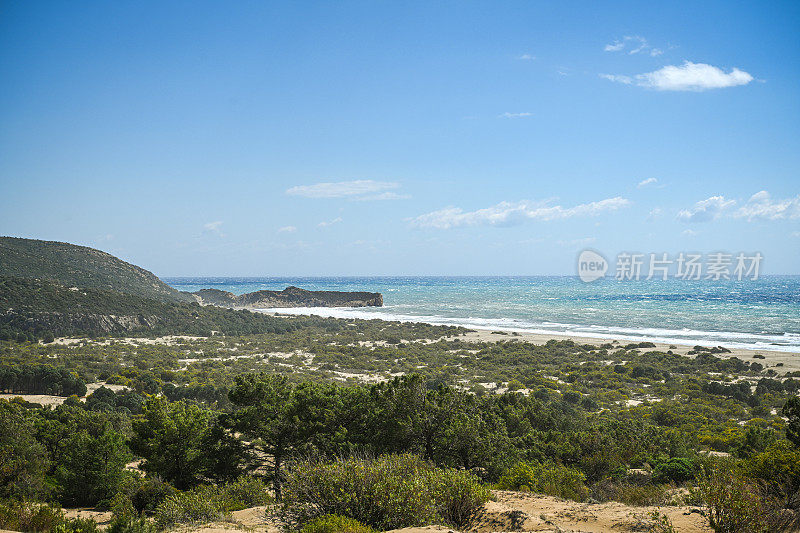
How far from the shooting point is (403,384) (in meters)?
13.4

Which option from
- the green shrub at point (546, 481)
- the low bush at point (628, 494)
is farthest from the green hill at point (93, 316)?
the low bush at point (628, 494)

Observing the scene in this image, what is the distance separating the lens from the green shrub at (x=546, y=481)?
11.0m

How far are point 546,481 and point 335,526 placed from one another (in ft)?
22.3

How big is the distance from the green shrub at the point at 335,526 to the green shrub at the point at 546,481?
225 inches

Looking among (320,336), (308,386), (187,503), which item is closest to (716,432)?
(308,386)

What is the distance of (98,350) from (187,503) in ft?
109

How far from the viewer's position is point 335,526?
22.2 feet

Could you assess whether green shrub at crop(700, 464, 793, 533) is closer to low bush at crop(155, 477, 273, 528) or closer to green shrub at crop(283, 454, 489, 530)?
green shrub at crop(283, 454, 489, 530)

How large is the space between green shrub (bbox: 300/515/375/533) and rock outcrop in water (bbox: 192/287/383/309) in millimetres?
84454

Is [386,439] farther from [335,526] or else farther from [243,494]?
[335,526]

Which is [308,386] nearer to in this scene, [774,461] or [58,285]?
[774,461]

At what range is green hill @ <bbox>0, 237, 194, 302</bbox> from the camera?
57.2m

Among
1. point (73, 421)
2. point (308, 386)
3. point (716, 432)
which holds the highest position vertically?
point (308, 386)

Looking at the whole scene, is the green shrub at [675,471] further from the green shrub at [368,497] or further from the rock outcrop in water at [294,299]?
the rock outcrop in water at [294,299]
